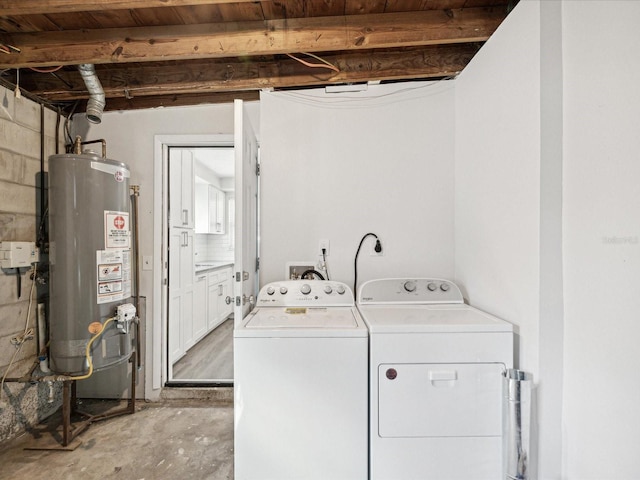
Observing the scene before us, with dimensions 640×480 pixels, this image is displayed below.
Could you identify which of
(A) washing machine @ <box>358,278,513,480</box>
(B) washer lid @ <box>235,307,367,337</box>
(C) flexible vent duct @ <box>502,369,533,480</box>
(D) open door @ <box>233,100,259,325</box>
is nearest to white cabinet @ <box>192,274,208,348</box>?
(D) open door @ <box>233,100,259,325</box>

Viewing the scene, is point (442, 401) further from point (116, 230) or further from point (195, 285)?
point (195, 285)

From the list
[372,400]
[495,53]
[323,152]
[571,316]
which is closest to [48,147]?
[323,152]

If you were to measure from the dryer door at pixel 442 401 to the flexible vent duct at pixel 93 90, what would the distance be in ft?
8.13

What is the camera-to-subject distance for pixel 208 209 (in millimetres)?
4289

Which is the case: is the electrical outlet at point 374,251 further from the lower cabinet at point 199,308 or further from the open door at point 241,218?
the lower cabinet at point 199,308

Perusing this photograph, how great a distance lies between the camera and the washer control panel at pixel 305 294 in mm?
1699

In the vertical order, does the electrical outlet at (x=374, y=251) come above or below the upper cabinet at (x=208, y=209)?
below

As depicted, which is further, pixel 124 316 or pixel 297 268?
pixel 297 268

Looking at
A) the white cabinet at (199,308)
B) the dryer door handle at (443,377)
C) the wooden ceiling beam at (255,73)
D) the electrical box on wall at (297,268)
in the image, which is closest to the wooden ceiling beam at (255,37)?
the wooden ceiling beam at (255,73)

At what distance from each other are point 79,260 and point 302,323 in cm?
146

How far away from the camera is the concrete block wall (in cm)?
177

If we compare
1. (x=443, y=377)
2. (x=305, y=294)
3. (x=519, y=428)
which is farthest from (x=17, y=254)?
(x=519, y=428)

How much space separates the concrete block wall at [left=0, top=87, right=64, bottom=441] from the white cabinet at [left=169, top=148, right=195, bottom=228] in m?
0.92

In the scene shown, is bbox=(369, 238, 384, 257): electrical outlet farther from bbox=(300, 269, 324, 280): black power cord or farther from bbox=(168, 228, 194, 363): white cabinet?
bbox=(168, 228, 194, 363): white cabinet
